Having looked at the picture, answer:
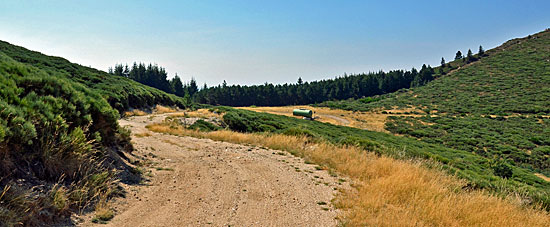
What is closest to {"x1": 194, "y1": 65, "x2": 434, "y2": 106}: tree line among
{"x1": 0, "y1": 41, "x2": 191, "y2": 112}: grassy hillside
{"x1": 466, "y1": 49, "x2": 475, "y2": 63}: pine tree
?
{"x1": 466, "y1": 49, "x2": 475, "y2": 63}: pine tree

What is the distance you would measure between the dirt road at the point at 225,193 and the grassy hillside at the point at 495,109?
1748 cm

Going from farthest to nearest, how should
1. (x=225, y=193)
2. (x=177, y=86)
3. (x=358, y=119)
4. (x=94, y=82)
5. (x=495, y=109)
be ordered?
(x=177, y=86) → (x=495, y=109) → (x=358, y=119) → (x=94, y=82) → (x=225, y=193)

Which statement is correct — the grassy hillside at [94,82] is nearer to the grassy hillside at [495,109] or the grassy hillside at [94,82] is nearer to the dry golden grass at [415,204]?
the dry golden grass at [415,204]

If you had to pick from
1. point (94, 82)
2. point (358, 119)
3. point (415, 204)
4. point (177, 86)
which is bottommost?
point (358, 119)

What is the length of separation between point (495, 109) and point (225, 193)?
77090 mm

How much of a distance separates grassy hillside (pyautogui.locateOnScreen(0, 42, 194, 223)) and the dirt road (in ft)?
1.73

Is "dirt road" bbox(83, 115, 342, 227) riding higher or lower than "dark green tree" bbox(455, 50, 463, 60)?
lower

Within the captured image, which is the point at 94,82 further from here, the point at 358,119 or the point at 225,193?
the point at 358,119

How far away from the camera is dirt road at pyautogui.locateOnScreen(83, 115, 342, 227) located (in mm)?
4598

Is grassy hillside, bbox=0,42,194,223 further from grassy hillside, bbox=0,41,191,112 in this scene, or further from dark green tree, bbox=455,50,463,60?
dark green tree, bbox=455,50,463,60

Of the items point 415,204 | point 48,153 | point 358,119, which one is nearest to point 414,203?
point 415,204

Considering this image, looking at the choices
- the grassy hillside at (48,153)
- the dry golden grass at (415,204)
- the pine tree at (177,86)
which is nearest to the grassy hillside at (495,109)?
the dry golden grass at (415,204)

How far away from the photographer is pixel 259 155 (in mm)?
10430

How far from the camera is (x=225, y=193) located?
5.86 meters
